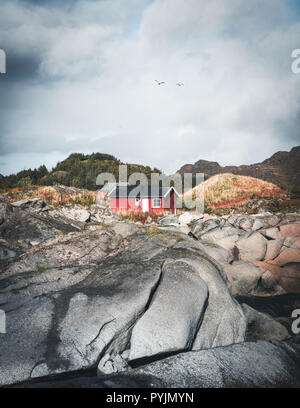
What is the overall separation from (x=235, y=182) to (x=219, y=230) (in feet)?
114

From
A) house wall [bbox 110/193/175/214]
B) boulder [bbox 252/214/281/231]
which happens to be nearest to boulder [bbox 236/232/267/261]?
boulder [bbox 252/214/281/231]

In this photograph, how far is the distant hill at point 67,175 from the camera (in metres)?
44.1

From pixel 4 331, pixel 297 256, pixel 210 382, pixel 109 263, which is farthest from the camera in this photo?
pixel 297 256

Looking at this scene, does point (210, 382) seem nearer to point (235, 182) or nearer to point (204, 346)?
point (204, 346)

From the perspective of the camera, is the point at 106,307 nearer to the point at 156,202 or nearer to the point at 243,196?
the point at 156,202

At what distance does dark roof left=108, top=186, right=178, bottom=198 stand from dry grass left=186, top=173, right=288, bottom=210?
738 cm

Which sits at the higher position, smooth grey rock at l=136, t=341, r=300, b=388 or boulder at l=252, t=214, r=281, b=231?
boulder at l=252, t=214, r=281, b=231

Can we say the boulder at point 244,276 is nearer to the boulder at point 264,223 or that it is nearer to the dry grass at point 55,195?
the boulder at point 264,223

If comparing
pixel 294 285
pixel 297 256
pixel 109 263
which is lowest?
pixel 294 285

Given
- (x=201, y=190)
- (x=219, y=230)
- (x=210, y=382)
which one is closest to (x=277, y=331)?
(x=210, y=382)

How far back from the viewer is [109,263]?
677 centimetres

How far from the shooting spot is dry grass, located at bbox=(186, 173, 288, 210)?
38.3 meters

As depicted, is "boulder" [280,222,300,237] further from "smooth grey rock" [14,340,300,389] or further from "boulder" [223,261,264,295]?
"smooth grey rock" [14,340,300,389]

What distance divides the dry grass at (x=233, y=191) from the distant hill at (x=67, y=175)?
62.5 feet
